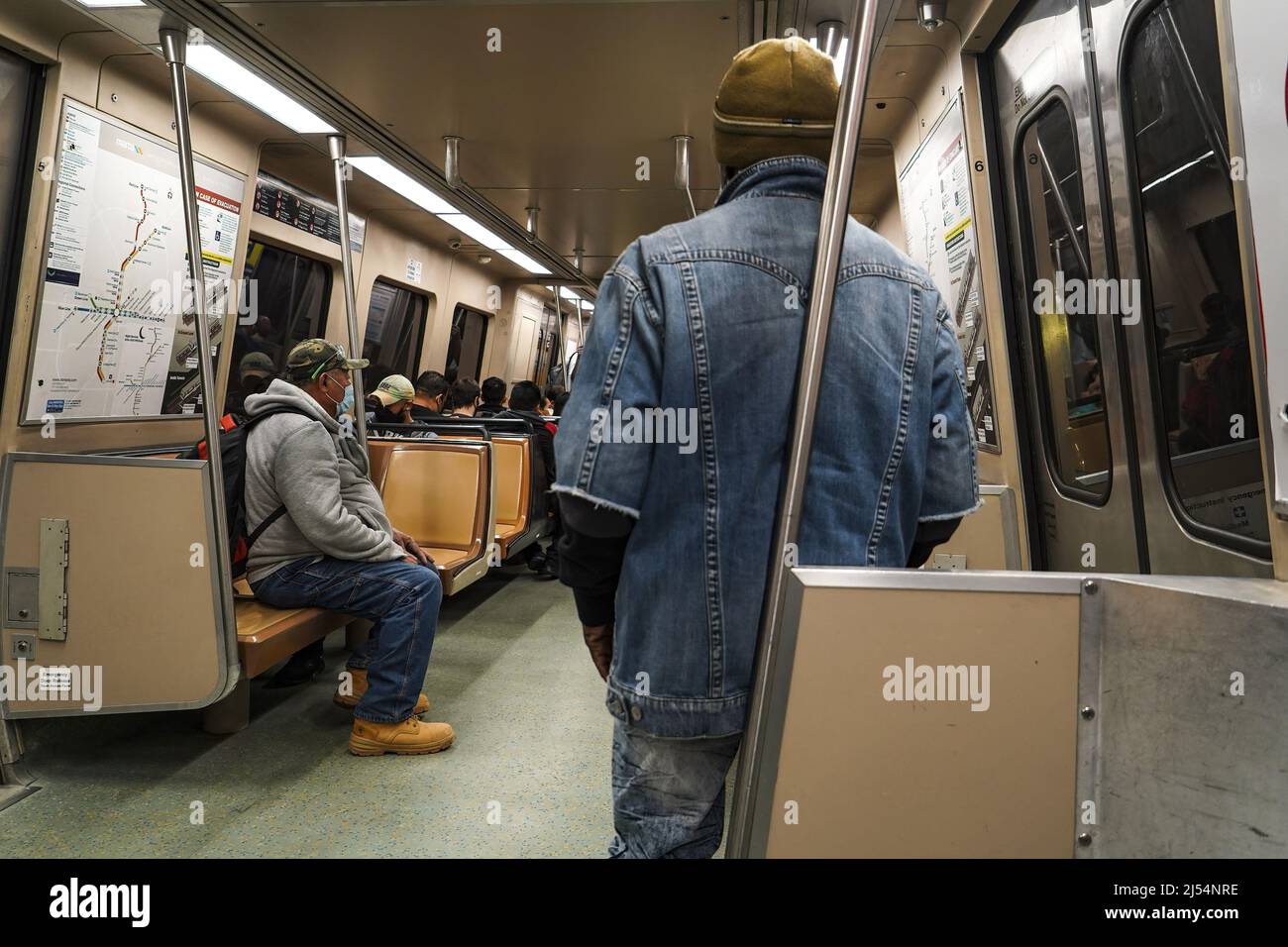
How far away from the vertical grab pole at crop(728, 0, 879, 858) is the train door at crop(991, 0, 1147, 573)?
1431 mm

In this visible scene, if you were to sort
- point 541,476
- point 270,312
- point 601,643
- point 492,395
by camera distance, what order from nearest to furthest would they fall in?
point 601,643
point 270,312
point 541,476
point 492,395

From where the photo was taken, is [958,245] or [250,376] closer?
[958,245]

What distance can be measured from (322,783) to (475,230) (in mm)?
5141

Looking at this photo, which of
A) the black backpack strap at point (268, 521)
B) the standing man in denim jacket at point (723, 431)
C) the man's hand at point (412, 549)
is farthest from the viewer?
the man's hand at point (412, 549)

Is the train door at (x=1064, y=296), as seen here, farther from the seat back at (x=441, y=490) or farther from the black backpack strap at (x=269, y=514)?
the seat back at (x=441, y=490)

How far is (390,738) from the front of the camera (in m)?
3.24

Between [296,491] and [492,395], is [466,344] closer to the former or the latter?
[492,395]

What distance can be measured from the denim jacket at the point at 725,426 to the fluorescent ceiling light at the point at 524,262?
7.10 m

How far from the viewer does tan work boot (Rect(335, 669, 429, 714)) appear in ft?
11.8

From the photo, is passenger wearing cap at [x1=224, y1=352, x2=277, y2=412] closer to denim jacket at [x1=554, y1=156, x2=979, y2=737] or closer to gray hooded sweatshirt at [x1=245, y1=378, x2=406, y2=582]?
gray hooded sweatshirt at [x1=245, y1=378, x2=406, y2=582]

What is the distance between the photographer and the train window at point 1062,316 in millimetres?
2518

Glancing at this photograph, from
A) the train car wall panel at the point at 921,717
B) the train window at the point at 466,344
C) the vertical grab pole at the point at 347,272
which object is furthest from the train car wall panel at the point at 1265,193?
the train window at the point at 466,344

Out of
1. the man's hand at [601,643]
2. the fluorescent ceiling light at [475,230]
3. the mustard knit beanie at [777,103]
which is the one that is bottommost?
the man's hand at [601,643]

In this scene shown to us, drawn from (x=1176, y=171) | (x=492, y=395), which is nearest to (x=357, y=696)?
(x=1176, y=171)
